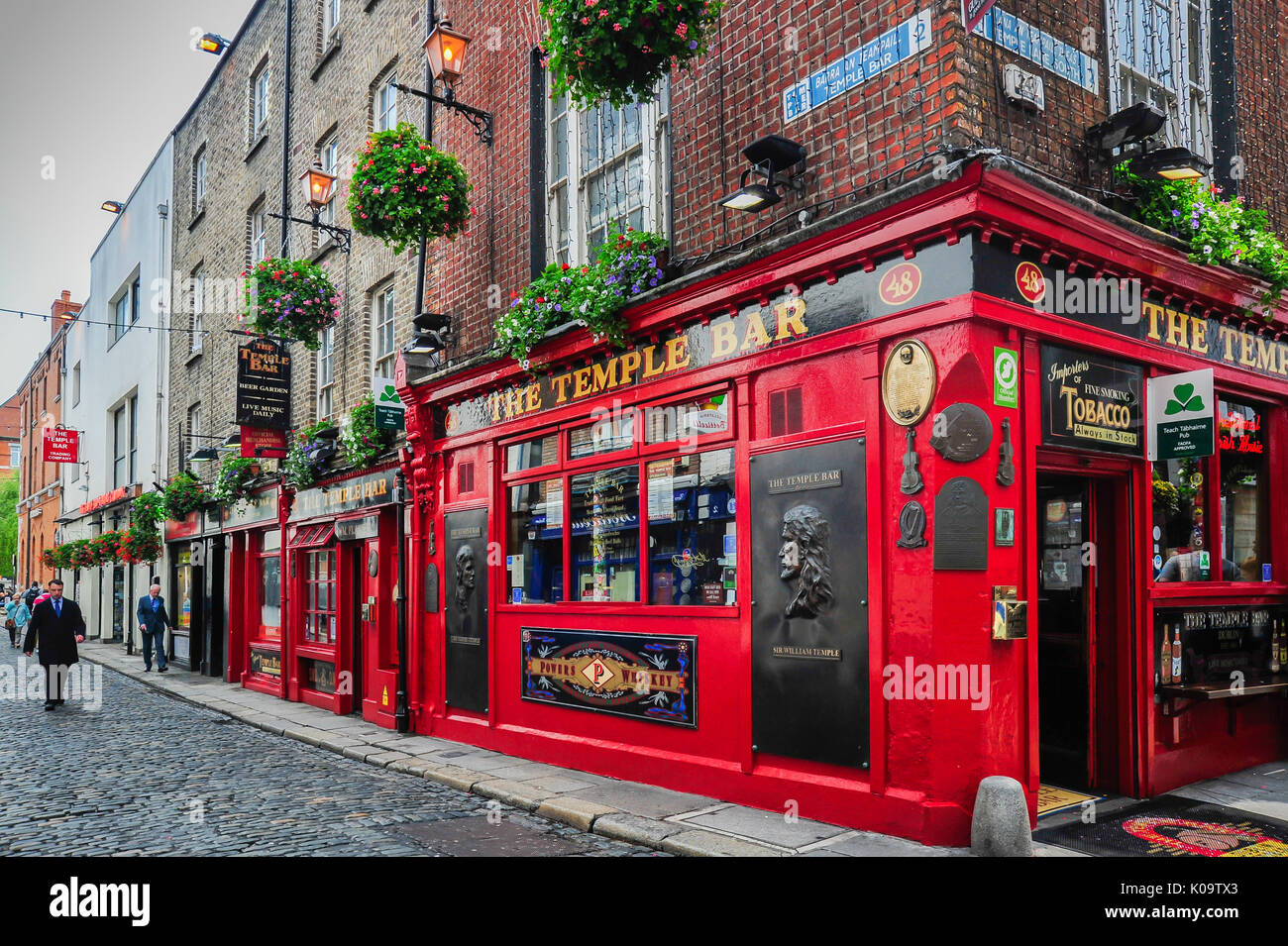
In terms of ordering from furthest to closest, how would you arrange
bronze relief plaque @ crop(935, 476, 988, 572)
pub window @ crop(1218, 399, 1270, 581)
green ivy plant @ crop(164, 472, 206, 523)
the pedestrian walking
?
the pedestrian walking → green ivy plant @ crop(164, 472, 206, 523) → pub window @ crop(1218, 399, 1270, 581) → bronze relief plaque @ crop(935, 476, 988, 572)

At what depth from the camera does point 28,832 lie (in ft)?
23.0

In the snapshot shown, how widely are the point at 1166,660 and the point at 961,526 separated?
2.64 meters

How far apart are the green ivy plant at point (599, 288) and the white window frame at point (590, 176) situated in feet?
1.35

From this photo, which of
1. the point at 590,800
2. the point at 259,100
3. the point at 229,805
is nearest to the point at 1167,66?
the point at 590,800

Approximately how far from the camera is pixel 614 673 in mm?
9000

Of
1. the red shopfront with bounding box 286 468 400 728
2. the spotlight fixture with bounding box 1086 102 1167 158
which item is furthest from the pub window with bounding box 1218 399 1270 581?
the red shopfront with bounding box 286 468 400 728

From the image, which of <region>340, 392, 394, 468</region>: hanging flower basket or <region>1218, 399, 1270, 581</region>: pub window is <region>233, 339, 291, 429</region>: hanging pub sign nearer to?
<region>340, 392, 394, 468</region>: hanging flower basket

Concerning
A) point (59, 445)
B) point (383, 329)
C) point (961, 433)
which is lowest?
point (961, 433)

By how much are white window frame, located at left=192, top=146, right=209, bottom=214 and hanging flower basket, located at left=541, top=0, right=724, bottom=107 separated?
708 inches

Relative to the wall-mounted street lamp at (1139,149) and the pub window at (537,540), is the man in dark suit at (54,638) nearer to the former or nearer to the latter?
the pub window at (537,540)

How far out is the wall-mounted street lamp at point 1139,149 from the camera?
23.2ft

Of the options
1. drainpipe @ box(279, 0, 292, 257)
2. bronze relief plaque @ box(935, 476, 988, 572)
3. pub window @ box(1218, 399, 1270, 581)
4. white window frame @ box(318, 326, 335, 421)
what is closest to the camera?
bronze relief plaque @ box(935, 476, 988, 572)

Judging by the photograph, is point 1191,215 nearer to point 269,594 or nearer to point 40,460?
point 269,594

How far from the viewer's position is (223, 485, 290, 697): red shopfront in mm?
17031
